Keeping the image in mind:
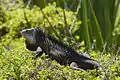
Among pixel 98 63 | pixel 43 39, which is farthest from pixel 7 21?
pixel 98 63

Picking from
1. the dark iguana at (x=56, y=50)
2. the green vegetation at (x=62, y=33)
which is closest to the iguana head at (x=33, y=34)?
the dark iguana at (x=56, y=50)

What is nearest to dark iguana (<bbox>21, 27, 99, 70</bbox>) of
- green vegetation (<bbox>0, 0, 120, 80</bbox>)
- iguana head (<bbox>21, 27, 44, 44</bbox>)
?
iguana head (<bbox>21, 27, 44, 44</bbox>)

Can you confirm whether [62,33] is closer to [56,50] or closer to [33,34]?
[33,34]

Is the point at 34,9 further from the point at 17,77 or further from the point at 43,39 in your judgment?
the point at 17,77

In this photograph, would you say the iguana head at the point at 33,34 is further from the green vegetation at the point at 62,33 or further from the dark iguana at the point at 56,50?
the green vegetation at the point at 62,33

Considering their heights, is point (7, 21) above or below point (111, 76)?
below

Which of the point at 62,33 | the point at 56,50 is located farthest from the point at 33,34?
the point at 62,33
